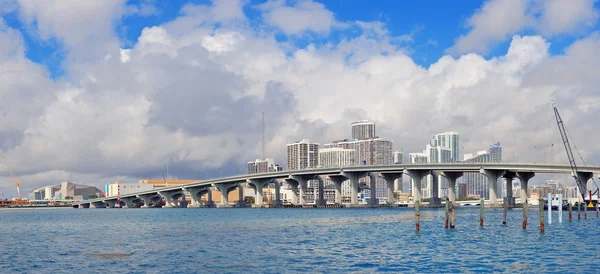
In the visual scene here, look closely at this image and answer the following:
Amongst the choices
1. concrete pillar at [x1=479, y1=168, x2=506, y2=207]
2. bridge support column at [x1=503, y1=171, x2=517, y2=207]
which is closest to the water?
concrete pillar at [x1=479, y1=168, x2=506, y2=207]

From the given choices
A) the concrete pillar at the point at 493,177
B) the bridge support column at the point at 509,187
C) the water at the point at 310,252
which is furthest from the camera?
the bridge support column at the point at 509,187

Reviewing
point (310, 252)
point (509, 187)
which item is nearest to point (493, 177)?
point (509, 187)

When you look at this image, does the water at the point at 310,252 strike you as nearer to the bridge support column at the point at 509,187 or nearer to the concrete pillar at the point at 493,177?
the concrete pillar at the point at 493,177

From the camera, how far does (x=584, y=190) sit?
158 meters

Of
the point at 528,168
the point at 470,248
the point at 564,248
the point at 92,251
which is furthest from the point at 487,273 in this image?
the point at 528,168

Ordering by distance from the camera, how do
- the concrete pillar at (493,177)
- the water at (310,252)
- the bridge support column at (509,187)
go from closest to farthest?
the water at (310,252), the concrete pillar at (493,177), the bridge support column at (509,187)

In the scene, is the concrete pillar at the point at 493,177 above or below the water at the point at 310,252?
above

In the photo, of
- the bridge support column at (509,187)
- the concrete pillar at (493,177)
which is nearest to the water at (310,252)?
the concrete pillar at (493,177)

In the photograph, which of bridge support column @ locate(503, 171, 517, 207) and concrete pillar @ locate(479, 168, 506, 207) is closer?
concrete pillar @ locate(479, 168, 506, 207)

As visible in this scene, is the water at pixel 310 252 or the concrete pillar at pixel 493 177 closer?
the water at pixel 310 252

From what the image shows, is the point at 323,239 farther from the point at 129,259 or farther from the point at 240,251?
the point at 129,259

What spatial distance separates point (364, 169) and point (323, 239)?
132m

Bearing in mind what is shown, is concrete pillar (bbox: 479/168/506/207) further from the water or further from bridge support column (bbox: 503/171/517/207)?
the water

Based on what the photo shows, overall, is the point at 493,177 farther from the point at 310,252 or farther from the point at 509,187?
the point at 310,252
